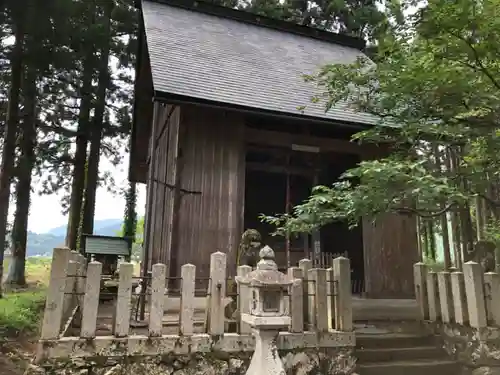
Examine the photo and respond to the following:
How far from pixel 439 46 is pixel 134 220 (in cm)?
1634

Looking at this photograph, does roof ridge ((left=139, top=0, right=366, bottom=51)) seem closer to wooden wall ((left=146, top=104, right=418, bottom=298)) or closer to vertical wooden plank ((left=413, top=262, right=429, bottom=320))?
wooden wall ((left=146, top=104, right=418, bottom=298))

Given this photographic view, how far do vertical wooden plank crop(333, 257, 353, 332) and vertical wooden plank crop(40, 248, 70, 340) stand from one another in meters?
3.11

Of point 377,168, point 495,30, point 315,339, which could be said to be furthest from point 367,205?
point 495,30

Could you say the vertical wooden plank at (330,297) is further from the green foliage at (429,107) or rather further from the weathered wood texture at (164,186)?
the weathered wood texture at (164,186)

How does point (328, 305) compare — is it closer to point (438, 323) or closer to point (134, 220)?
point (438, 323)

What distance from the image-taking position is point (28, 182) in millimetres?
11945

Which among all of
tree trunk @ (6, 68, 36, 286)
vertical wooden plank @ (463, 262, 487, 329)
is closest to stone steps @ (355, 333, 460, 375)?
vertical wooden plank @ (463, 262, 487, 329)

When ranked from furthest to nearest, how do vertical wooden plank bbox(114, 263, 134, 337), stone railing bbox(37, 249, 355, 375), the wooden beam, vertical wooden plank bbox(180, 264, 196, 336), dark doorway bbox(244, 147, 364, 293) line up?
dark doorway bbox(244, 147, 364, 293)
the wooden beam
vertical wooden plank bbox(180, 264, 196, 336)
vertical wooden plank bbox(114, 263, 134, 337)
stone railing bbox(37, 249, 355, 375)

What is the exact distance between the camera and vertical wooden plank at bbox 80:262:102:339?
3891 mm

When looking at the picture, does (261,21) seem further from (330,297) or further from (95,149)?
(330,297)

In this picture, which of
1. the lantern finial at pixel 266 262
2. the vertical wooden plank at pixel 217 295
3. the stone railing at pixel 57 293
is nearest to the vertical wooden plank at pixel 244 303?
the vertical wooden plank at pixel 217 295

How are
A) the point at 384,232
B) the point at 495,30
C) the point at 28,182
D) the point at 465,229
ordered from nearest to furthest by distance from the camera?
the point at 495,30, the point at 384,232, the point at 465,229, the point at 28,182

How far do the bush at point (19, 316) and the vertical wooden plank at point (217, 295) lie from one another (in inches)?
145

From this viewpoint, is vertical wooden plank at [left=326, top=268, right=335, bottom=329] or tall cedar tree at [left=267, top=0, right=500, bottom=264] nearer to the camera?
tall cedar tree at [left=267, top=0, right=500, bottom=264]
